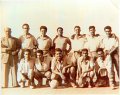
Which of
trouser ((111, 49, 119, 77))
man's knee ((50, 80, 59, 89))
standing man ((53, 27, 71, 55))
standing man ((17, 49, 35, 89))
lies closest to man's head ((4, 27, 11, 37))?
standing man ((17, 49, 35, 89))

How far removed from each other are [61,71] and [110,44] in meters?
0.31

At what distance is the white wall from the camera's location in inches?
54.3

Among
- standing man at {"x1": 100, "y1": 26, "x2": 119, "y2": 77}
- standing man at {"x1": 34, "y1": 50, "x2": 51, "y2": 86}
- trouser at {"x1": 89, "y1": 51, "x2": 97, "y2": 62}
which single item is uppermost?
standing man at {"x1": 100, "y1": 26, "x2": 119, "y2": 77}

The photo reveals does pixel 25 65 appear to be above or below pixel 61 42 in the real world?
below

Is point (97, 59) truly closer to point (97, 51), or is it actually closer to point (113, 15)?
point (97, 51)

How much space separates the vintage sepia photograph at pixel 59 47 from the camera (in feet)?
4.48

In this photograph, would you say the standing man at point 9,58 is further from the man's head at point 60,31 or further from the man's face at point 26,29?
the man's head at point 60,31

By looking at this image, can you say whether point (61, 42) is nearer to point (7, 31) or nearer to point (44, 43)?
point (44, 43)

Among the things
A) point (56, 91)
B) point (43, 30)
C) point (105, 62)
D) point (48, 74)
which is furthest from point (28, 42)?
point (105, 62)

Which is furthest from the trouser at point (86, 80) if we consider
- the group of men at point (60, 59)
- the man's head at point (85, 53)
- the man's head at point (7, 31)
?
the man's head at point (7, 31)

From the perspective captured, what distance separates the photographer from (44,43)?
139 centimetres

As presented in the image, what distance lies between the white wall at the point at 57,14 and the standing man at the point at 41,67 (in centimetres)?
13

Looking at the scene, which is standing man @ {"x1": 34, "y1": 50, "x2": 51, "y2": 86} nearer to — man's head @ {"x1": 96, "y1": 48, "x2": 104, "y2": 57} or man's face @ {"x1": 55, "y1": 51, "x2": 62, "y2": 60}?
man's face @ {"x1": 55, "y1": 51, "x2": 62, "y2": 60}

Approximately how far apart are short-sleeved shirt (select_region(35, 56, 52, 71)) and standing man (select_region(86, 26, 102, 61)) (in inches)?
9.1
